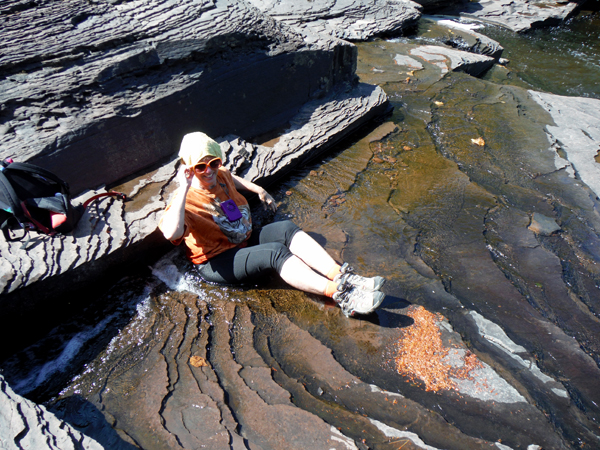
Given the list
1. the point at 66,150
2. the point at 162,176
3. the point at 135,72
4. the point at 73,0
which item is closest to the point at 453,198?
the point at 162,176

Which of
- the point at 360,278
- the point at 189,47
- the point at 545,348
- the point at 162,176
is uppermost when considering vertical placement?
the point at 189,47

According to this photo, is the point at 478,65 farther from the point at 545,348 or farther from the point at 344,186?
the point at 545,348

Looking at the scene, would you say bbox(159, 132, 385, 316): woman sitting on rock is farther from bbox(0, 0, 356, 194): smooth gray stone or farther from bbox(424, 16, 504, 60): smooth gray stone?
bbox(424, 16, 504, 60): smooth gray stone

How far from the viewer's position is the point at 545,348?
7.39ft

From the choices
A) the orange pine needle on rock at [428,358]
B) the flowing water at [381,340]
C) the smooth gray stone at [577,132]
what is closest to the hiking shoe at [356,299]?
the flowing water at [381,340]

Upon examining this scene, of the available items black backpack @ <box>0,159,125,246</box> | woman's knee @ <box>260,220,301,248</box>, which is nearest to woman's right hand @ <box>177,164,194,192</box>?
woman's knee @ <box>260,220,301,248</box>

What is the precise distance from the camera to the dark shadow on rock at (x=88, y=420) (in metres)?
1.81

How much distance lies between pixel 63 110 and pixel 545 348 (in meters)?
3.37

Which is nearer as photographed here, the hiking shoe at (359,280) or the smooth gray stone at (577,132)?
the hiking shoe at (359,280)

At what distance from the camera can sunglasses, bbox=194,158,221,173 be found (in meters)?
2.40

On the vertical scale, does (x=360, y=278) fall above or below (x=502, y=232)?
above

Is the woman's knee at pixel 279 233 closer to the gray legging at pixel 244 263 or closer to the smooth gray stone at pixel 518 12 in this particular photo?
the gray legging at pixel 244 263

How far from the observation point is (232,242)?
265 cm

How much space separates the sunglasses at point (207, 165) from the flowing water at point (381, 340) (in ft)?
2.53
